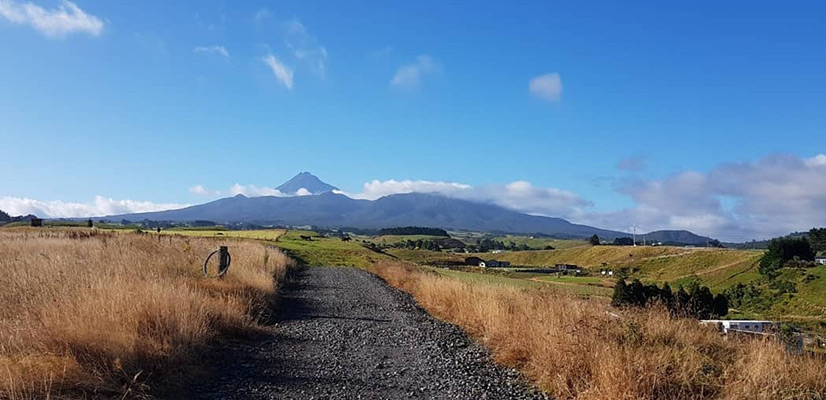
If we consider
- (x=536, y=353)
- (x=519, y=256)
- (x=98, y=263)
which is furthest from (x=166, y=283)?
(x=519, y=256)

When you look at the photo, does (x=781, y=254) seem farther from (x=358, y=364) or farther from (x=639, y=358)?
(x=358, y=364)

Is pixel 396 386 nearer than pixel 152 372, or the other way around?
pixel 152 372

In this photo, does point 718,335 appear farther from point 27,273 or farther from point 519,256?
point 519,256

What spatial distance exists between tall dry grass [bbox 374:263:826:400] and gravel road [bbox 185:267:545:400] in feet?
1.47

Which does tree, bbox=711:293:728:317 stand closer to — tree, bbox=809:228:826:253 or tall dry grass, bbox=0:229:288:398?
tall dry grass, bbox=0:229:288:398

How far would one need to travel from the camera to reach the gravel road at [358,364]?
6875mm

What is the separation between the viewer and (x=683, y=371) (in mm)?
6312

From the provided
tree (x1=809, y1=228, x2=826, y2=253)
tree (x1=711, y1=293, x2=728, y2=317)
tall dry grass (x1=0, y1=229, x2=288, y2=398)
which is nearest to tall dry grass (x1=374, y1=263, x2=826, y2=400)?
tall dry grass (x1=0, y1=229, x2=288, y2=398)

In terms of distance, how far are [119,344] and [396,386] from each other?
326cm

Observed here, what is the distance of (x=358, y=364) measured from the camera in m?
8.51

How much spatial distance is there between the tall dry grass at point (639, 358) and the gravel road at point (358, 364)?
1.47 ft

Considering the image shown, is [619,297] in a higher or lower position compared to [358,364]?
lower

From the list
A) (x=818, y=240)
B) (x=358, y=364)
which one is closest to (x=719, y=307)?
(x=358, y=364)

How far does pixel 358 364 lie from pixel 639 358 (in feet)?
13.0
